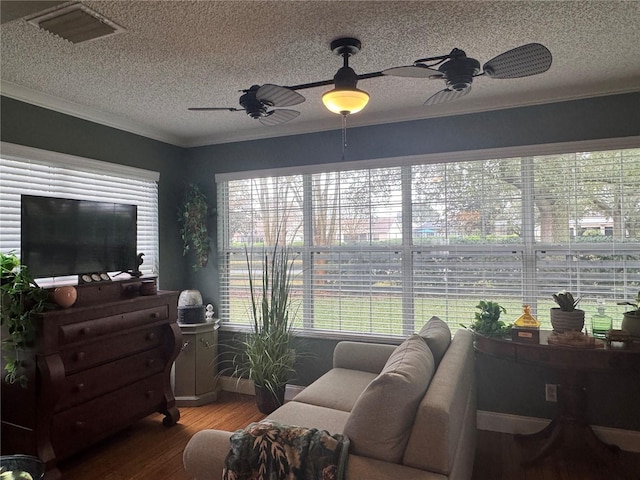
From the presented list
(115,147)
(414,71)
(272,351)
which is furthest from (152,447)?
(414,71)

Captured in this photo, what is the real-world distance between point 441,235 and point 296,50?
1.92 metres

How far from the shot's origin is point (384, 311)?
3693 millimetres

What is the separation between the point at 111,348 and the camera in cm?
300

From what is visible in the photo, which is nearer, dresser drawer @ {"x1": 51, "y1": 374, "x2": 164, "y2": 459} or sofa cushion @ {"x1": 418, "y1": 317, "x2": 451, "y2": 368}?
sofa cushion @ {"x1": 418, "y1": 317, "x2": 451, "y2": 368}

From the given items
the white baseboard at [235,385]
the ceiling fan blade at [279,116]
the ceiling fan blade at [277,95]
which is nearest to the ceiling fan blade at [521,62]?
the ceiling fan blade at [277,95]

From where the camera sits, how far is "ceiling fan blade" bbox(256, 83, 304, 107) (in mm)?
2191

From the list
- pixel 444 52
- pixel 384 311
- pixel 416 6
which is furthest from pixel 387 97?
pixel 384 311

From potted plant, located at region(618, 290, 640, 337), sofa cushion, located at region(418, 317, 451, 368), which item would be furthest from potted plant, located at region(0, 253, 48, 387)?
potted plant, located at region(618, 290, 640, 337)

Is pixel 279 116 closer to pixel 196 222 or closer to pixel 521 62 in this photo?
pixel 521 62

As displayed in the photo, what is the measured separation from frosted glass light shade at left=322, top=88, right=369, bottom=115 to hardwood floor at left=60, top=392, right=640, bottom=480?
94.6 inches

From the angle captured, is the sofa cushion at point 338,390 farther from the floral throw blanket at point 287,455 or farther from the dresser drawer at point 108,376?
the dresser drawer at point 108,376

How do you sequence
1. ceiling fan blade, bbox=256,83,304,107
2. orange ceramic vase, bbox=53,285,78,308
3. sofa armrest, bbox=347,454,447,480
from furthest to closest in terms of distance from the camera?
orange ceramic vase, bbox=53,285,78,308 < ceiling fan blade, bbox=256,83,304,107 < sofa armrest, bbox=347,454,447,480

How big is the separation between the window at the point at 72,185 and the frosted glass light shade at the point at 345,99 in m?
2.37

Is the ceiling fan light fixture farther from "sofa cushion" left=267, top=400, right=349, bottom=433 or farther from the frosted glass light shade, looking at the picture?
"sofa cushion" left=267, top=400, right=349, bottom=433
